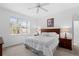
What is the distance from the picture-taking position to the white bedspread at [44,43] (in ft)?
6.72

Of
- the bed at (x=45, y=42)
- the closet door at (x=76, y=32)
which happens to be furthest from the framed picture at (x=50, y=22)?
the closet door at (x=76, y=32)

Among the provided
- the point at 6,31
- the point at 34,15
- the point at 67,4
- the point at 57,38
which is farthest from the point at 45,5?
the point at 6,31

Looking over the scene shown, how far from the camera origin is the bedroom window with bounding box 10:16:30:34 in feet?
7.03

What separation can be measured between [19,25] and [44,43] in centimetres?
73

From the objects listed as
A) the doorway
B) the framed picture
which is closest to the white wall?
the framed picture

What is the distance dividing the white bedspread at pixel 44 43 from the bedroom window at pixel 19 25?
0.80 feet

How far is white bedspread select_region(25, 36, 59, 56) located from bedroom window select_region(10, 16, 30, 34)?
24cm

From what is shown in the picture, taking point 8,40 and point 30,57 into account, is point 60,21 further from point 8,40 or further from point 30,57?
point 8,40

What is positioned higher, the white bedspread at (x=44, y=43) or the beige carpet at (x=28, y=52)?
the white bedspread at (x=44, y=43)

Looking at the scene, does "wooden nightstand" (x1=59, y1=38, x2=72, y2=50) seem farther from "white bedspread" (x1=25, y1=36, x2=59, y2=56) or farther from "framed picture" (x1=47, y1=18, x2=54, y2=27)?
"framed picture" (x1=47, y1=18, x2=54, y2=27)

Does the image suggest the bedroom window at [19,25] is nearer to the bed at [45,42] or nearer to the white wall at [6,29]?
the white wall at [6,29]

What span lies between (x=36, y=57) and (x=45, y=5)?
1188 millimetres

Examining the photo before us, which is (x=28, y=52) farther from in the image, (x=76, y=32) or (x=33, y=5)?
(x=76, y=32)

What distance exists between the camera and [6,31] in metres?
2.07
